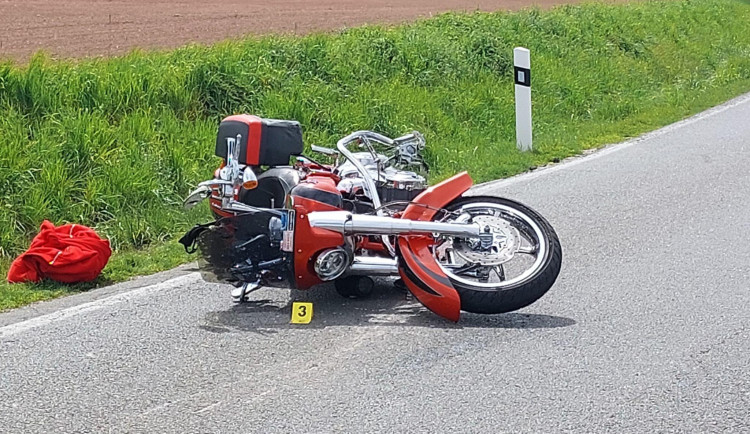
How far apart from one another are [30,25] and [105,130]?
1570cm

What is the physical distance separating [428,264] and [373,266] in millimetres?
375

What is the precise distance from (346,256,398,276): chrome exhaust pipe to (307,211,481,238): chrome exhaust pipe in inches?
9.2

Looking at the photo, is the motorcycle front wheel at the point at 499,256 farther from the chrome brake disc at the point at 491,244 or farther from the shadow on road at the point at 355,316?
the shadow on road at the point at 355,316

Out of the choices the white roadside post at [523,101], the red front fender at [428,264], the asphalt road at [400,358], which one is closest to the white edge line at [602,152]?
the white roadside post at [523,101]

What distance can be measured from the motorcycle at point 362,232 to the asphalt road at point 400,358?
203 mm

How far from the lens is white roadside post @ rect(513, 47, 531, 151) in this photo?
38.0 feet

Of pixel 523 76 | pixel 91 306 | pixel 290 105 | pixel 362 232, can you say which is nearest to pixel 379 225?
pixel 362 232

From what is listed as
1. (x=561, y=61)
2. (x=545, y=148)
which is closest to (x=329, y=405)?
(x=545, y=148)

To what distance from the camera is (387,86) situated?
13219 millimetres

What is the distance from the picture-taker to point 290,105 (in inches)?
437

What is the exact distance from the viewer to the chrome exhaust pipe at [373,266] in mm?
5656

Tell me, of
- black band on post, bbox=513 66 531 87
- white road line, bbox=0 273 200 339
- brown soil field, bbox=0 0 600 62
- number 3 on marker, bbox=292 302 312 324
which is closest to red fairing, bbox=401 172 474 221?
number 3 on marker, bbox=292 302 312 324

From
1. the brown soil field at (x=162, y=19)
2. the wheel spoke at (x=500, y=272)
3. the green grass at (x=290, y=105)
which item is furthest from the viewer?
the brown soil field at (x=162, y=19)

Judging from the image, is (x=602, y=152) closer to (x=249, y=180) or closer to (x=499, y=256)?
(x=499, y=256)
